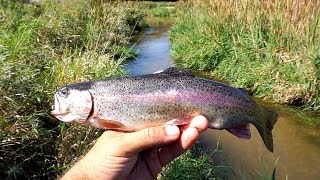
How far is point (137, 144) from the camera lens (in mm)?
2477

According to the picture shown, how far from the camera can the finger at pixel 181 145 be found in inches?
99.1

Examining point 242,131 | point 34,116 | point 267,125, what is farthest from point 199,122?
point 34,116

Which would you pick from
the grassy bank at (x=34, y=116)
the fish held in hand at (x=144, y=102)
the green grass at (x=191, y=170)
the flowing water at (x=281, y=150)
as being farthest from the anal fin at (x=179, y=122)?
the flowing water at (x=281, y=150)

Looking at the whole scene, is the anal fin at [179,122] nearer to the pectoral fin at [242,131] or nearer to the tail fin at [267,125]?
the pectoral fin at [242,131]

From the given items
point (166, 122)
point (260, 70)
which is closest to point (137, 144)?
point (166, 122)

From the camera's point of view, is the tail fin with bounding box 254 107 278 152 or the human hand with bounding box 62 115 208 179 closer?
the human hand with bounding box 62 115 208 179

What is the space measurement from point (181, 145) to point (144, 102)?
14.8 inches

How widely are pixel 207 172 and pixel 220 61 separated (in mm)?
6456

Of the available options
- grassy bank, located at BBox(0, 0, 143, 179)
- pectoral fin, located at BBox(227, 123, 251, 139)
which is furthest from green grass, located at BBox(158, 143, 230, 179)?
pectoral fin, located at BBox(227, 123, 251, 139)

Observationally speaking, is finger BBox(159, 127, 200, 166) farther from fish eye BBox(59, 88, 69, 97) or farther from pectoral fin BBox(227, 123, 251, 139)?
fish eye BBox(59, 88, 69, 97)

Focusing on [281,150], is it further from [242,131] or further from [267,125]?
[242,131]

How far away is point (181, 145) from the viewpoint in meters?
2.60

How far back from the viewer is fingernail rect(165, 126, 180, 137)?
2.48 meters

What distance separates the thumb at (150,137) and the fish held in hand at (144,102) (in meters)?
0.07
